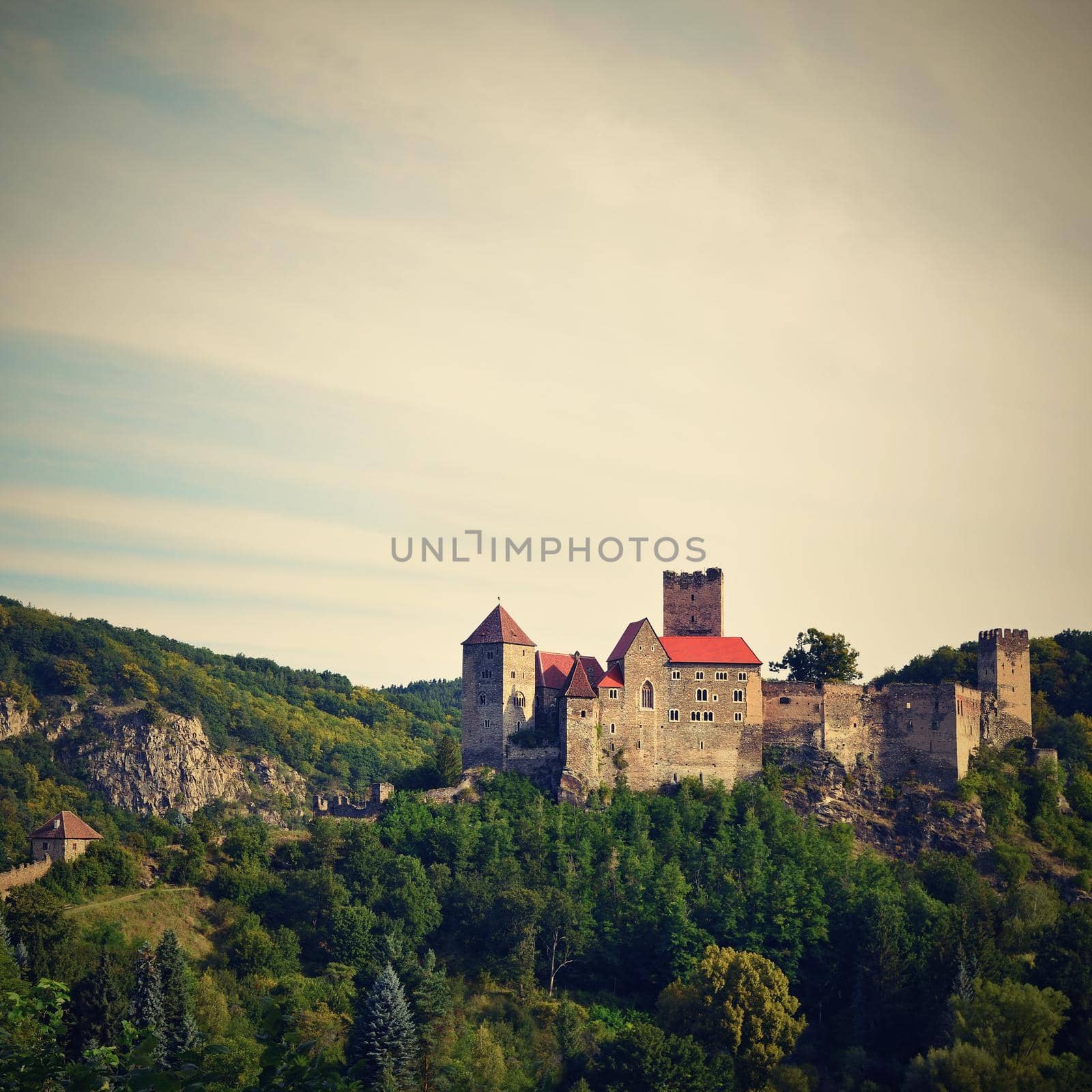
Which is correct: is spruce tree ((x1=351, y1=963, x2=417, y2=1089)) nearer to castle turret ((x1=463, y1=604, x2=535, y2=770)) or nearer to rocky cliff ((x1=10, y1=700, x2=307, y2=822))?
castle turret ((x1=463, y1=604, x2=535, y2=770))

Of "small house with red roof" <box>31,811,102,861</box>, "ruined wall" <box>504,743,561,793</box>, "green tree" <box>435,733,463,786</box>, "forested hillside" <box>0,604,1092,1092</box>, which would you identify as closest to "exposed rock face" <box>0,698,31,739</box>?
"forested hillside" <box>0,604,1092,1092</box>

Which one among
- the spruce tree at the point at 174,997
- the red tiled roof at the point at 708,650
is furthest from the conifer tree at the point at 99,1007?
the red tiled roof at the point at 708,650

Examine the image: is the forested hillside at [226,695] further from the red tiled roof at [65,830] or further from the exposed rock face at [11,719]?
the red tiled roof at [65,830]

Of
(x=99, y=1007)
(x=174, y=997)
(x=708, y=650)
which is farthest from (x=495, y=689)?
(x=99, y=1007)

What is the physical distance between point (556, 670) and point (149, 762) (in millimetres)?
76171

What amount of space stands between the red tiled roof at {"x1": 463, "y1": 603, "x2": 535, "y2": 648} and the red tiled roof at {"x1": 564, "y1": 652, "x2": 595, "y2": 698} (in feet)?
9.47

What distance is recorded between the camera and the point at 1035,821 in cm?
7506

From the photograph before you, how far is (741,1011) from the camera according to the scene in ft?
191

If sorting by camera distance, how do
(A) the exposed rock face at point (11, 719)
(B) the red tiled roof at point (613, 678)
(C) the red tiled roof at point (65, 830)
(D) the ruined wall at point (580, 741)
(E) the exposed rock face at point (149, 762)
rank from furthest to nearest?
(E) the exposed rock face at point (149, 762), (A) the exposed rock face at point (11, 719), (B) the red tiled roof at point (613, 678), (D) the ruined wall at point (580, 741), (C) the red tiled roof at point (65, 830)

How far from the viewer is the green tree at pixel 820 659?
262 feet

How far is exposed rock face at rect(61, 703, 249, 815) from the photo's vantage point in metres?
134

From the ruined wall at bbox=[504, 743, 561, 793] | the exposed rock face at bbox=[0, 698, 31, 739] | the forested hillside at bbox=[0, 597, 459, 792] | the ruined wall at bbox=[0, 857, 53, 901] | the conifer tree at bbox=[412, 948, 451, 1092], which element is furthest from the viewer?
the forested hillside at bbox=[0, 597, 459, 792]

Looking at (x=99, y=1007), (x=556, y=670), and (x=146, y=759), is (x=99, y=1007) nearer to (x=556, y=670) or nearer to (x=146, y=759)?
(x=556, y=670)

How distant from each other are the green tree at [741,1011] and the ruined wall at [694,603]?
20.1 m
